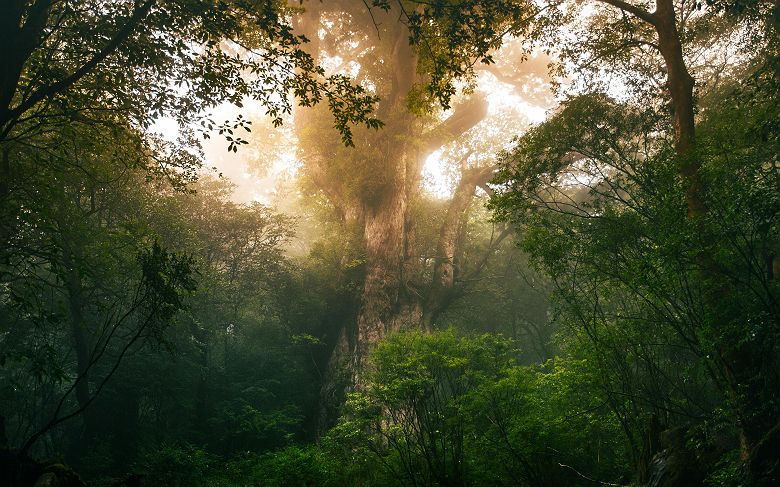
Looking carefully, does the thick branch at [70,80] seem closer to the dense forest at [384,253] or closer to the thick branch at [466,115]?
the dense forest at [384,253]

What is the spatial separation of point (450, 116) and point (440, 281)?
24.0ft

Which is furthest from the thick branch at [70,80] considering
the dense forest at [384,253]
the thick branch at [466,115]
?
the thick branch at [466,115]

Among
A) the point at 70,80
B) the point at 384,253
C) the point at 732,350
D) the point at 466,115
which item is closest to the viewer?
the point at 70,80

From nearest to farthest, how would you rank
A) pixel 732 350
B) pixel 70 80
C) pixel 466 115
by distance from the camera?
pixel 70 80
pixel 732 350
pixel 466 115

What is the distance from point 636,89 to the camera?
1083cm

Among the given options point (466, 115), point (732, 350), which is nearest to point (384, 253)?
point (466, 115)

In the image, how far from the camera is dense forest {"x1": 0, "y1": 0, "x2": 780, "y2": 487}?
6305 millimetres

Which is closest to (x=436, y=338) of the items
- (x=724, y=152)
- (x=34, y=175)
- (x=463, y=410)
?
(x=463, y=410)

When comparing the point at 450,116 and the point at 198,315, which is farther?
the point at 450,116

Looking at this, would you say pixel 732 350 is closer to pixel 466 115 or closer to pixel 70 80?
pixel 70 80

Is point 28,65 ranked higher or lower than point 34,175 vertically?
higher

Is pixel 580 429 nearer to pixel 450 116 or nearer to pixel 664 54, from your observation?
pixel 664 54

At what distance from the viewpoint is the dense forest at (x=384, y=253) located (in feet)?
20.7

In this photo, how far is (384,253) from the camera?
16547 millimetres
